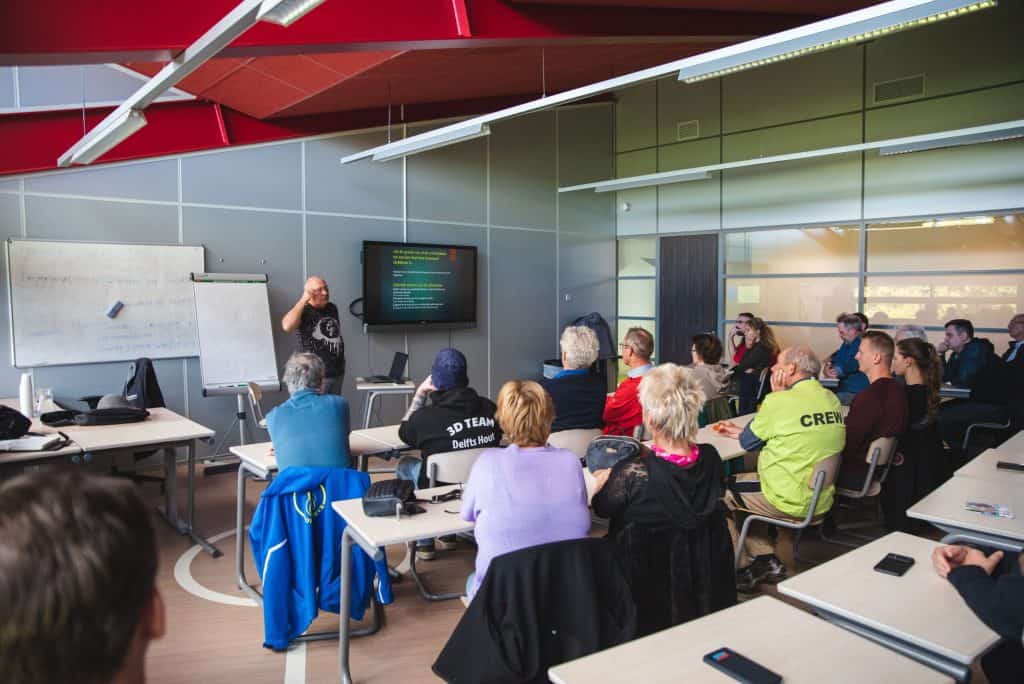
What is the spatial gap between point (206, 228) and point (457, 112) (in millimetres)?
3141

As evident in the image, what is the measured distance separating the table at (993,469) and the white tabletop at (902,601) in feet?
4.18

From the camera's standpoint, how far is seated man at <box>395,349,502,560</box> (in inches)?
125

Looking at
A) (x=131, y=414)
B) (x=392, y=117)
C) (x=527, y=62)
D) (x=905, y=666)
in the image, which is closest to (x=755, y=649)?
(x=905, y=666)

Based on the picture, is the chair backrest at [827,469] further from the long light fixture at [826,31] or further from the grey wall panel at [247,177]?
the grey wall panel at [247,177]

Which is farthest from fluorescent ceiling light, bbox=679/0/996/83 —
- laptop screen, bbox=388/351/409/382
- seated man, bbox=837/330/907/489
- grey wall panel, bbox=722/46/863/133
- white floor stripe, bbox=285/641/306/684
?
grey wall panel, bbox=722/46/863/133

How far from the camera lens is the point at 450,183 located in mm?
7926

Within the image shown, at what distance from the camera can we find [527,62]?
5.94 m

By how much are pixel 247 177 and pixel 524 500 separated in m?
5.39

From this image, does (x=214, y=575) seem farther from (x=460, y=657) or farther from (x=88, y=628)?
(x=88, y=628)

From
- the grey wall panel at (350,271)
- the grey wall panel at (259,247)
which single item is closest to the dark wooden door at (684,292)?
the grey wall panel at (350,271)

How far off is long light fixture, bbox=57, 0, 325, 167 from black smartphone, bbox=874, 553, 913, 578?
2.77 metres

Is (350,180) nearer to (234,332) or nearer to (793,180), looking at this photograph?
(234,332)

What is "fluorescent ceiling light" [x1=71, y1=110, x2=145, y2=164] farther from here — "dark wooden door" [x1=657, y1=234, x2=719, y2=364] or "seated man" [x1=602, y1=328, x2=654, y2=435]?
"dark wooden door" [x1=657, y1=234, x2=719, y2=364]

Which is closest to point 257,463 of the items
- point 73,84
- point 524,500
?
point 524,500
